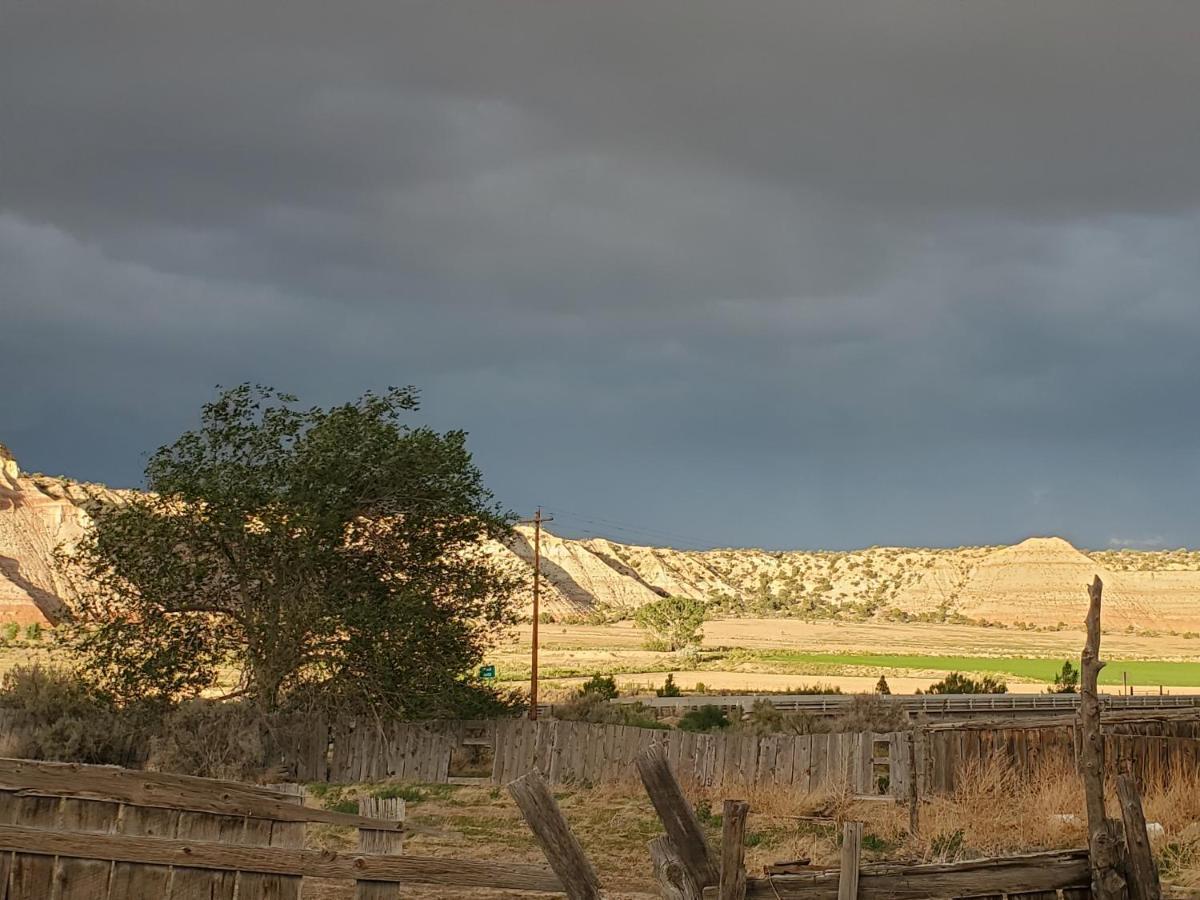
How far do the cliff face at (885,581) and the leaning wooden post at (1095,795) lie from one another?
392 feet

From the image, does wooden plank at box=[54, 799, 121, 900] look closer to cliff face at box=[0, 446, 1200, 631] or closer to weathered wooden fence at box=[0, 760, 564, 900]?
weathered wooden fence at box=[0, 760, 564, 900]

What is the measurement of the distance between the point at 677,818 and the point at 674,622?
91.9 m

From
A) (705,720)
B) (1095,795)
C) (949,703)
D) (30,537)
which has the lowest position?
(1095,795)

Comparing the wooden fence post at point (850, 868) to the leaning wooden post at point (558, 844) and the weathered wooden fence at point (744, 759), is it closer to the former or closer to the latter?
the leaning wooden post at point (558, 844)

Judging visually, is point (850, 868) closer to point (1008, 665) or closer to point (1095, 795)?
point (1095, 795)

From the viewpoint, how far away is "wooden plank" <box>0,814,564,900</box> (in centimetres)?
666

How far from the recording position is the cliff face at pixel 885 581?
491ft

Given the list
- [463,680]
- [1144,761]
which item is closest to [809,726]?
[463,680]

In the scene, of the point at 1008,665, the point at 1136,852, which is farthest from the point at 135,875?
the point at 1008,665

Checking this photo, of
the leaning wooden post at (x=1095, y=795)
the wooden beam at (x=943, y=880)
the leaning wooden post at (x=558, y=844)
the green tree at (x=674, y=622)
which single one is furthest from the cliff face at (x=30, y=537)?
the wooden beam at (x=943, y=880)

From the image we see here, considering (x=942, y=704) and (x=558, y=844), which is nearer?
(x=558, y=844)

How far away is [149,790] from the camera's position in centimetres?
716

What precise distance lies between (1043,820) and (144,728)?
18884mm

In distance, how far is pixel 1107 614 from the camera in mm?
145625
